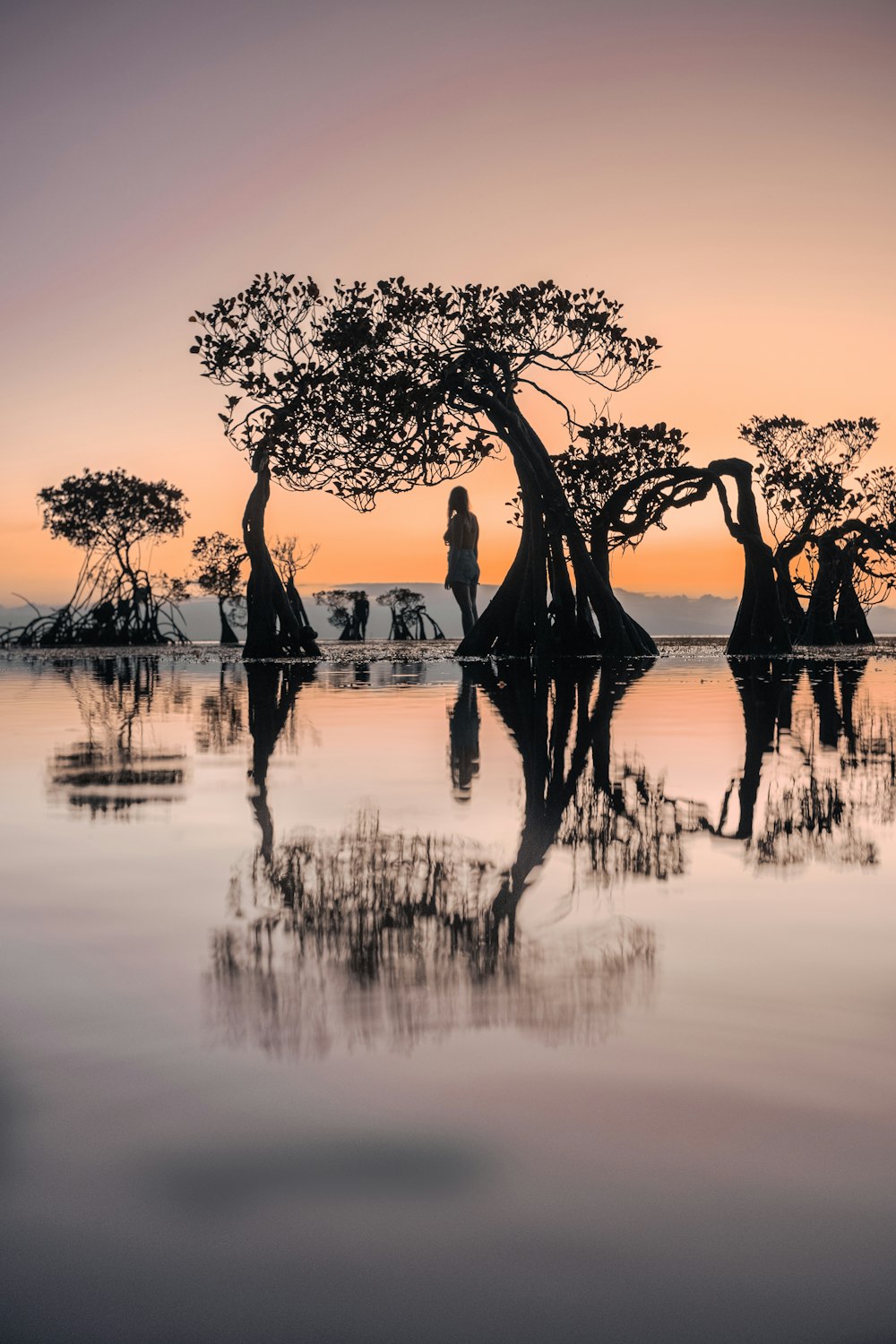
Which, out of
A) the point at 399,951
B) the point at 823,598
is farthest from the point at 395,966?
the point at 823,598

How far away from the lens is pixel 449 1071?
2340 mm

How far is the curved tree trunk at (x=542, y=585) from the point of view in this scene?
24719 millimetres

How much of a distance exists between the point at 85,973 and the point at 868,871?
2.58 metres

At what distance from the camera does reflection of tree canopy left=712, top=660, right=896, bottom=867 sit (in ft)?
15.6

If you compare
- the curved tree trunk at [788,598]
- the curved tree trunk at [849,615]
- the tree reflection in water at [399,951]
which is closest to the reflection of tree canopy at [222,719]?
the tree reflection in water at [399,951]

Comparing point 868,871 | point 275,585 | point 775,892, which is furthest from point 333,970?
point 275,585

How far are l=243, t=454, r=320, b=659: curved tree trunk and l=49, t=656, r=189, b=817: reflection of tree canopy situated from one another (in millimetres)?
11748

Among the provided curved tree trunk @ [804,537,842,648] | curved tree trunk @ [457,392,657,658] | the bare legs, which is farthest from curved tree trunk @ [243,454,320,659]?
curved tree trunk @ [804,537,842,648]

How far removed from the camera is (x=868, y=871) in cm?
422

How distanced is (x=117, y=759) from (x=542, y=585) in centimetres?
1722

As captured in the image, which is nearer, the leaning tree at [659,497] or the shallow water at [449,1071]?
the shallow water at [449,1071]

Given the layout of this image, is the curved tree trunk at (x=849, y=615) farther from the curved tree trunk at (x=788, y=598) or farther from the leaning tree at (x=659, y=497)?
the leaning tree at (x=659, y=497)

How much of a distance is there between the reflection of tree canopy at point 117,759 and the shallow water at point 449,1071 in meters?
0.46

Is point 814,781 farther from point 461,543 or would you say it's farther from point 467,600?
point 467,600
